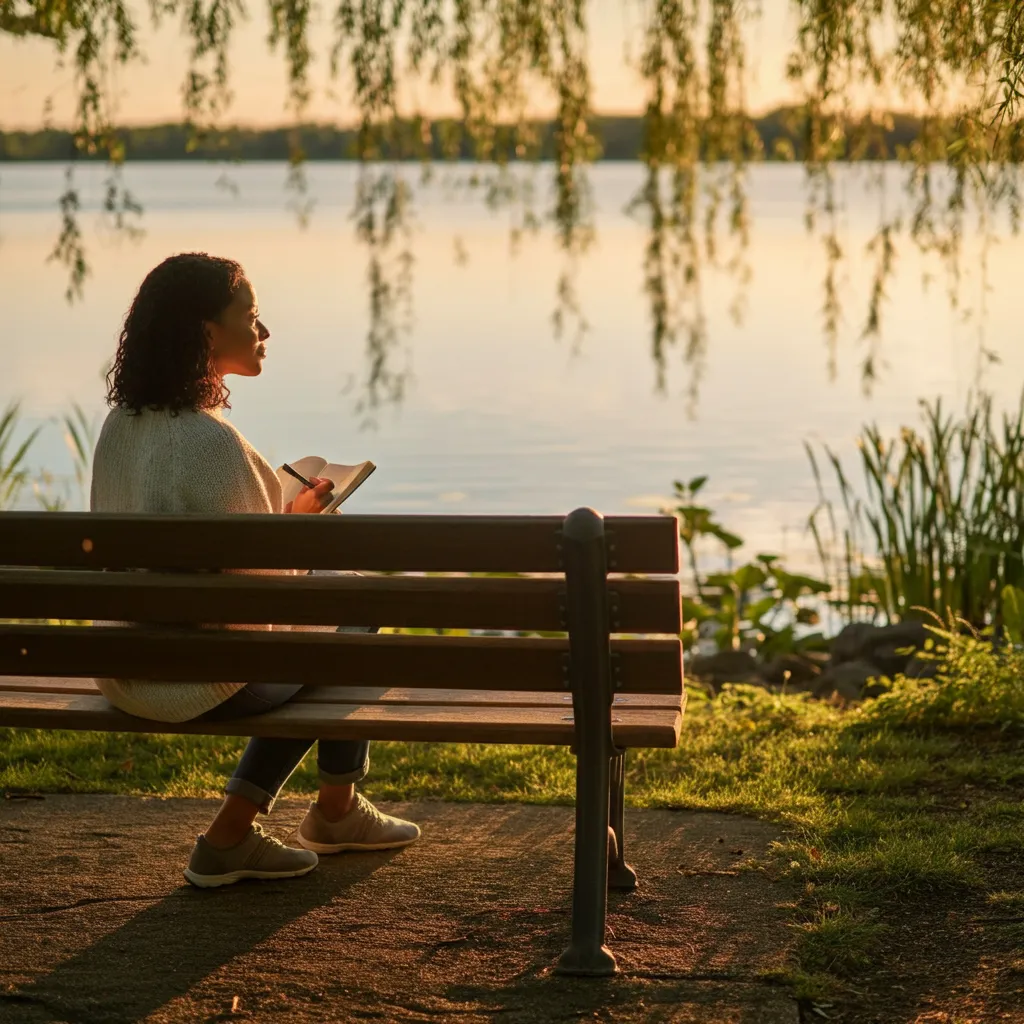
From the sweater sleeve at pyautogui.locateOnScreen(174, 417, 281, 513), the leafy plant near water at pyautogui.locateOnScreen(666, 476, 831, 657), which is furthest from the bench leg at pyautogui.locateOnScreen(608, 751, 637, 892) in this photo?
the leafy plant near water at pyautogui.locateOnScreen(666, 476, 831, 657)

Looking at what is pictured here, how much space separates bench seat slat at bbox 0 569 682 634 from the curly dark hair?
0.46m

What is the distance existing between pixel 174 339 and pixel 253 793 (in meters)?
1.10

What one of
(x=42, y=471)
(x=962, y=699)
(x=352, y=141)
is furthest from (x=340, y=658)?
(x=42, y=471)

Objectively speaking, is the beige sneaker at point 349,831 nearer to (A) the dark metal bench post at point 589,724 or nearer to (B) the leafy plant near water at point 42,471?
(A) the dark metal bench post at point 589,724

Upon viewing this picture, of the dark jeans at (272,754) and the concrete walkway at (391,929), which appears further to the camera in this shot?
the dark jeans at (272,754)

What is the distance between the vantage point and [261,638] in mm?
3375

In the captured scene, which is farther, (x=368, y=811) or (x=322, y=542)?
(x=368, y=811)

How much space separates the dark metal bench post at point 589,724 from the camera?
3152mm

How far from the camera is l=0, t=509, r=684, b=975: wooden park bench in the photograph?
10.4ft

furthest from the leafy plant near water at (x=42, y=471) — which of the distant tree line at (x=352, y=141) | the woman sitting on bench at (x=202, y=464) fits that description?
the woman sitting on bench at (x=202, y=464)

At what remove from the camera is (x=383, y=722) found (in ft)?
11.1

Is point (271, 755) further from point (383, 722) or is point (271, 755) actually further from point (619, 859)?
point (619, 859)

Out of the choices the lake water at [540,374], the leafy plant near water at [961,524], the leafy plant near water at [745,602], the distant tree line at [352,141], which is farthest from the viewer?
the lake water at [540,374]

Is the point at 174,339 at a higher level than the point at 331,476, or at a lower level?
higher
